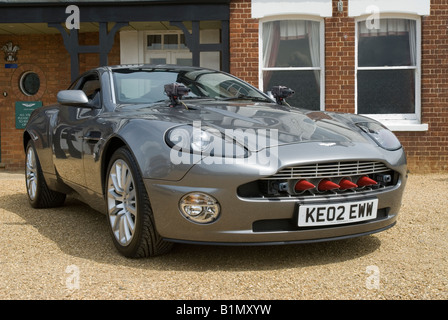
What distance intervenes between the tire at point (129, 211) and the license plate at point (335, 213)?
86cm

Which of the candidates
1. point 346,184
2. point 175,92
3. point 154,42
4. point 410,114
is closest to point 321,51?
point 410,114

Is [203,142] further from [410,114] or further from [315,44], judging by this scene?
[410,114]

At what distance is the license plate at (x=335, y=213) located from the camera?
314 cm

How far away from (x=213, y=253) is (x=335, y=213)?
89cm

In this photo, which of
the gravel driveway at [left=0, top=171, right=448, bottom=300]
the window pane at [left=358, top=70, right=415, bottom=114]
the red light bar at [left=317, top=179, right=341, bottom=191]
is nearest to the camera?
the gravel driveway at [left=0, top=171, right=448, bottom=300]

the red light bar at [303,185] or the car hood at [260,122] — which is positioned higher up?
the car hood at [260,122]

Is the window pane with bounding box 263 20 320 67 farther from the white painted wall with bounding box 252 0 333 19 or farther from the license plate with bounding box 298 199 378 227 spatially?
the license plate with bounding box 298 199 378 227

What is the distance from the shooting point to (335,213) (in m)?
3.21

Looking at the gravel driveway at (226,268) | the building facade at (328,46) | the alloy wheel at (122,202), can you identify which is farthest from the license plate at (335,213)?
the building facade at (328,46)

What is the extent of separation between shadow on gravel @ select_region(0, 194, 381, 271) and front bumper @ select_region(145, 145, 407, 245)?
8.6 inches

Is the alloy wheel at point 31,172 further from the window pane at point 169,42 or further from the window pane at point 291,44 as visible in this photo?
the window pane at point 169,42

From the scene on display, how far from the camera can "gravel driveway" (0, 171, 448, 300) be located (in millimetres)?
2838

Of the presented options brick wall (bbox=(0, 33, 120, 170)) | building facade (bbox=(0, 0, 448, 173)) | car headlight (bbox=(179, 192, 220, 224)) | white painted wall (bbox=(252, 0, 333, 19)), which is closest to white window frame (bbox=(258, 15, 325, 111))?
building facade (bbox=(0, 0, 448, 173))

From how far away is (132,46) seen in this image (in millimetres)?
11203
